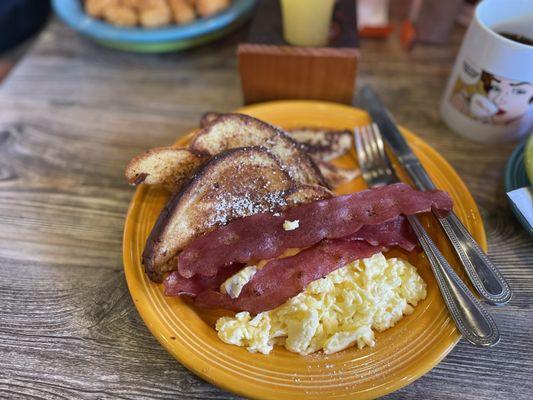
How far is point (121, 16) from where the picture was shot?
5.22 ft

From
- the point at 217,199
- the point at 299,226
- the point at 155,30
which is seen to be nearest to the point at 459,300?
the point at 299,226

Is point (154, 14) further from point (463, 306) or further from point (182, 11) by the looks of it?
point (463, 306)

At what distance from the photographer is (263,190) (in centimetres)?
100

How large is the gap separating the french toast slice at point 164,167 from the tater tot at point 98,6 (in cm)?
92

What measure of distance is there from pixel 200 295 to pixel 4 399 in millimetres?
457

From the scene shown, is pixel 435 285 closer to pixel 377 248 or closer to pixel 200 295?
pixel 377 248

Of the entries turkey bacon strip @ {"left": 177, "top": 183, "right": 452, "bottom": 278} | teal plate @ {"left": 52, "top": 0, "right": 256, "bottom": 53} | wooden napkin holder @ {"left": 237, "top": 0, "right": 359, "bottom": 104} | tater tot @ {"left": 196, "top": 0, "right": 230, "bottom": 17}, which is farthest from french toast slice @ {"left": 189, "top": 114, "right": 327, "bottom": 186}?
tater tot @ {"left": 196, "top": 0, "right": 230, "bottom": 17}

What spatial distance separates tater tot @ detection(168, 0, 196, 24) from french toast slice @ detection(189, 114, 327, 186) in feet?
2.36

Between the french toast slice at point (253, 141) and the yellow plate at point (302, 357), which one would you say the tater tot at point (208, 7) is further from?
the yellow plate at point (302, 357)

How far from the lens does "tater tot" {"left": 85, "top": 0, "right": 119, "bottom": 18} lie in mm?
1623

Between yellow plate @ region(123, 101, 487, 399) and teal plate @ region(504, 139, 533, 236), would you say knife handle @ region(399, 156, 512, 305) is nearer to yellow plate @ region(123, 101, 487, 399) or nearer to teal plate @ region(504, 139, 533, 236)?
yellow plate @ region(123, 101, 487, 399)

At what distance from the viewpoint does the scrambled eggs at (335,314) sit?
2.76ft

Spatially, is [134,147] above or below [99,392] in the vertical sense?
above

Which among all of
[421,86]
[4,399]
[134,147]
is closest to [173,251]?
[4,399]
